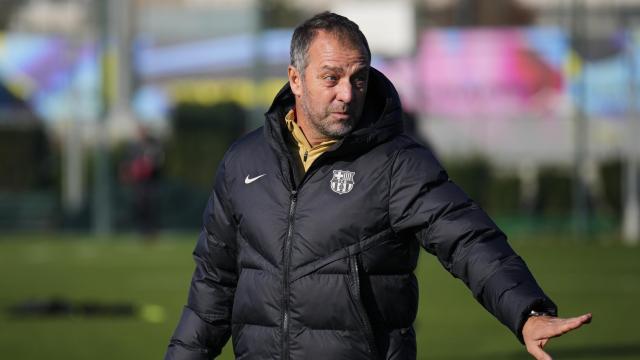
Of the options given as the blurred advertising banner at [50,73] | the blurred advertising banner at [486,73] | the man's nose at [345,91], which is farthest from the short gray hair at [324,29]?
the blurred advertising banner at [50,73]

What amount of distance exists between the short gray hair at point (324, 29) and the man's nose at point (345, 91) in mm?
120

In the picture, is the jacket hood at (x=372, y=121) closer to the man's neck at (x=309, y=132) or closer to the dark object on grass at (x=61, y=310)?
the man's neck at (x=309, y=132)

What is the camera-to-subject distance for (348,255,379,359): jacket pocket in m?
4.74

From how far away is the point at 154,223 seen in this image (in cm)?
2866

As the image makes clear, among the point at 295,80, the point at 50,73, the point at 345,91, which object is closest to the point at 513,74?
the point at 50,73

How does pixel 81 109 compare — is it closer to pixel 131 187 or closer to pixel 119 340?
pixel 131 187

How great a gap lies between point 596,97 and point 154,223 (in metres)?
8.60

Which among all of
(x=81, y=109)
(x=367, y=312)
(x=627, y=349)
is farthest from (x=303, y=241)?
(x=81, y=109)

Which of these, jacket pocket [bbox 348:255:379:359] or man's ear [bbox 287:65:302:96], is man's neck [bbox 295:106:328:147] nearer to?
man's ear [bbox 287:65:302:96]

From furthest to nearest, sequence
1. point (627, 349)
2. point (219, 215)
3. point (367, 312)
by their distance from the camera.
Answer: point (627, 349)
point (219, 215)
point (367, 312)

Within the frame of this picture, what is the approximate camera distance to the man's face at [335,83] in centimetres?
480

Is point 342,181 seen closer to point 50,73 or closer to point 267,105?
point 267,105

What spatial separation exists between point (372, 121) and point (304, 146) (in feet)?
0.88

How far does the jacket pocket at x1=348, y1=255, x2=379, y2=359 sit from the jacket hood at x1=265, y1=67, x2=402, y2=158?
1.16ft
